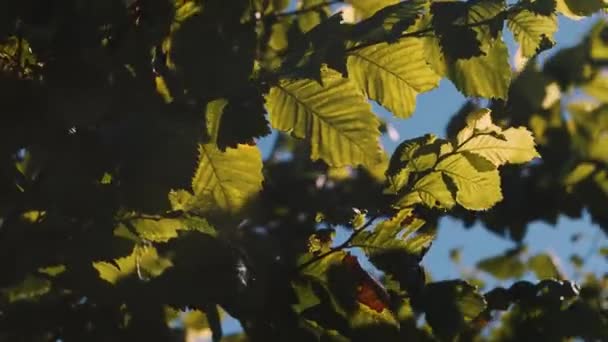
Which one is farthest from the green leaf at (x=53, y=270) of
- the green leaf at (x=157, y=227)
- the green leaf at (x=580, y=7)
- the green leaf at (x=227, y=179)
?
the green leaf at (x=580, y=7)

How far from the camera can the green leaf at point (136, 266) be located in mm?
1455

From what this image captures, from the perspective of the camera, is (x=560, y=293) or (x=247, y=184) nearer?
(x=247, y=184)

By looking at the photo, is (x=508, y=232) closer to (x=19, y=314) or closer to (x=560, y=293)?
(x=560, y=293)

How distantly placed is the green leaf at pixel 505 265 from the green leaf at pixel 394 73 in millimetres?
1048

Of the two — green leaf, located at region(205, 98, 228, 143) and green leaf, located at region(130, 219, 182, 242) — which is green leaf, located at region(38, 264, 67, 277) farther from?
green leaf, located at region(205, 98, 228, 143)

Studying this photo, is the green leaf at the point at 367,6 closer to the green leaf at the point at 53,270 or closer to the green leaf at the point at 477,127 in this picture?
the green leaf at the point at 477,127

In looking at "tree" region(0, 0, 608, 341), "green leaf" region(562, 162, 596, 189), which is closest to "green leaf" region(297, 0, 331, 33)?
"tree" region(0, 0, 608, 341)

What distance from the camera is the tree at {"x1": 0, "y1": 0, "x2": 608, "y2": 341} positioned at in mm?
1293

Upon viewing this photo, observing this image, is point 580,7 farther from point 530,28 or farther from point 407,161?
point 407,161

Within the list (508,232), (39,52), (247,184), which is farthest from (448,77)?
(508,232)

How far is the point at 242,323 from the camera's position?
1427mm

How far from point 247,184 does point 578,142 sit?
1477mm

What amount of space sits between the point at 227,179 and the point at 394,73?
337 millimetres

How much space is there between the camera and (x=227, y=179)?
4.71 feet
